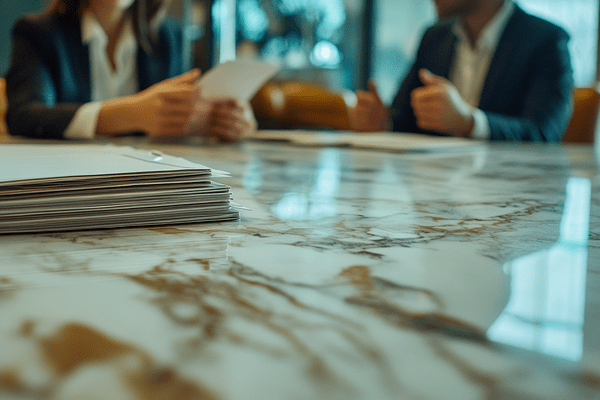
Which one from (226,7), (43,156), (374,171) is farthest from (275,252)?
(226,7)

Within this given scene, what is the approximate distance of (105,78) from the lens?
1.78m

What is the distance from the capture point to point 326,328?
192mm

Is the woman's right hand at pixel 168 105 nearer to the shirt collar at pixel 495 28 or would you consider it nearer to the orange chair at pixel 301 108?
the shirt collar at pixel 495 28

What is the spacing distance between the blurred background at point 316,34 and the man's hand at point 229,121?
2850 mm

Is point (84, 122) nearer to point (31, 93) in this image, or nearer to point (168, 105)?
point (168, 105)

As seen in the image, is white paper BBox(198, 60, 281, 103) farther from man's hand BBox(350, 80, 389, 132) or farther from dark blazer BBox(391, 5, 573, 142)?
dark blazer BBox(391, 5, 573, 142)

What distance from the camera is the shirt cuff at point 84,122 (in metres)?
1.22

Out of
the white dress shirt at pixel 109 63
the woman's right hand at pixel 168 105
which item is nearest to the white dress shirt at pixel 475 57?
the white dress shirt at pixel 109 63

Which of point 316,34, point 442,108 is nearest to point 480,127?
point 442,108

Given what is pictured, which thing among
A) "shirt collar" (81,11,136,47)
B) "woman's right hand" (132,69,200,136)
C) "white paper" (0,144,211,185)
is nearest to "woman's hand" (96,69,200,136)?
"woman's right hand" (132,69,200,136)

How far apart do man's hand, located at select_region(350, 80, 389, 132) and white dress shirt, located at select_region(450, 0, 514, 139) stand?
41cm

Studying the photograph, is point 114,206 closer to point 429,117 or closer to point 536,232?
point 536,232

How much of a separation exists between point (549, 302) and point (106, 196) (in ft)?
0.86

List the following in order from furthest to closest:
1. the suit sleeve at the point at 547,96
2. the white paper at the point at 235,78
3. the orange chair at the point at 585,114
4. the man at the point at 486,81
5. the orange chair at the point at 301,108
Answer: the orange chair at the point at 301,108, the orange chair at the point at 585,114, the suit sleeve at the point at 547,96, the man at the point at 486,81, the white paper at the point at 235,78
